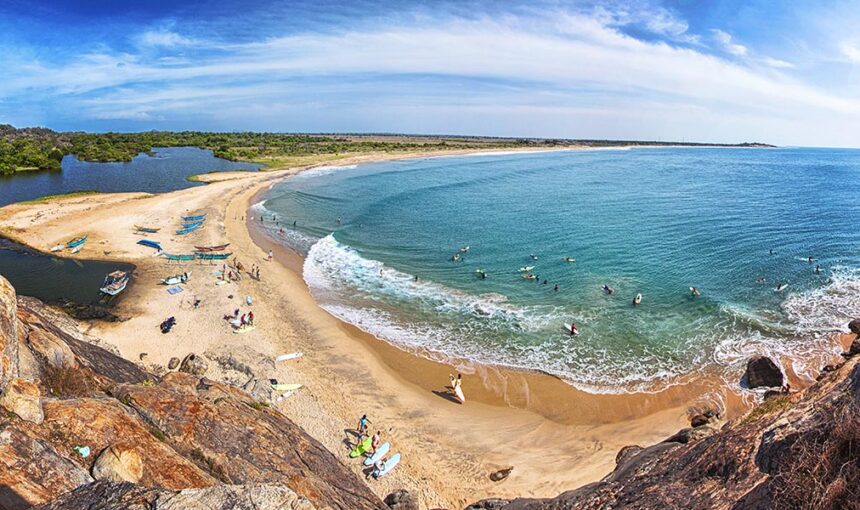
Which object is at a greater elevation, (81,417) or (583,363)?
(81,417)

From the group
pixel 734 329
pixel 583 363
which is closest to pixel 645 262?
pixel 734 329

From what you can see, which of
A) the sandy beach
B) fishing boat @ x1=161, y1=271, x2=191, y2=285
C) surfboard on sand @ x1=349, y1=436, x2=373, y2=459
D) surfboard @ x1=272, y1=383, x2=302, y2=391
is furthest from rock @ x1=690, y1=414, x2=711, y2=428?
fishing boat @ x1=161, y1=271, x2=191, y2=285

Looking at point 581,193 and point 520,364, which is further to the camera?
point 581,193

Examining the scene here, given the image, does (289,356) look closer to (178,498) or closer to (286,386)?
(286,386)

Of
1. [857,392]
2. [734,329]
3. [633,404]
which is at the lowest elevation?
[633,404]

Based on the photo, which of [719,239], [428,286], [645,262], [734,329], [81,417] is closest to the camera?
[81,417]

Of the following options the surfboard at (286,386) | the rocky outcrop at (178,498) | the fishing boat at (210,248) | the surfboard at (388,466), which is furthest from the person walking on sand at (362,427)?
the fishing boat at (210,248)

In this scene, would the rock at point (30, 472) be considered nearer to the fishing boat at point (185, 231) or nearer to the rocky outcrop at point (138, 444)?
the rocky outcrop at point (138, 444)

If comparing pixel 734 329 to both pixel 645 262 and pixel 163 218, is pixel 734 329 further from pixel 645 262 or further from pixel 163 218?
pixel 163 218
